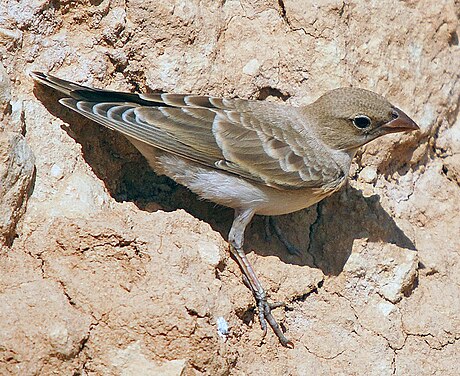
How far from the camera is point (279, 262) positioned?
640cm

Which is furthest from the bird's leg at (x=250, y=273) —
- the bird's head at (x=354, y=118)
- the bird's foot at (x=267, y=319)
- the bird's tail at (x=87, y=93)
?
the bird's tail at (x=87, y=93)

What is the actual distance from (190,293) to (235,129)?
165cm

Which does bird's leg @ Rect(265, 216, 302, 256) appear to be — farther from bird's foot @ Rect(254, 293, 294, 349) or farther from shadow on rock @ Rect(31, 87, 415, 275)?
bird's foot @ Rect(254, 293, 294, 349)

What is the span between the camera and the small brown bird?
6043 millimetres

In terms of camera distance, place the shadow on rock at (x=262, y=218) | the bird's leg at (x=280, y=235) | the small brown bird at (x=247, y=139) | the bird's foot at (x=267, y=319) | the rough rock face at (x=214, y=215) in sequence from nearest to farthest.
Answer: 1. the rough rock face at (x=214, y=215)
2. the bird's foot at (x=267, y=319)
3. the small brown bird at (x=247, y=139)
4. the shadow on rock at (x=262, y=218)
5. the bird's leg at (x=280, y=235)

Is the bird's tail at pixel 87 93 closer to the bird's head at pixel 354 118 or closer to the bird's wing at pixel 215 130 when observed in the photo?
the bird's wing at pixel 215 130

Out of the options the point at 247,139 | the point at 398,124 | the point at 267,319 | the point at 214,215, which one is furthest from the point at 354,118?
the point at 267,319

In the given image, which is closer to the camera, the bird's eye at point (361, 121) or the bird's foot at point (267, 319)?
the bird's foot at point (267, 319)

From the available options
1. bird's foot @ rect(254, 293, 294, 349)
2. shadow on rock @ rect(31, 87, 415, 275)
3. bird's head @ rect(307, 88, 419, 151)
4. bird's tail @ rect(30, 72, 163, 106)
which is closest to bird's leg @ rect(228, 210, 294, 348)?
bird's foot @ rect(254, 293, 294, 349)

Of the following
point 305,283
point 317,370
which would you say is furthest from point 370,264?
point 317,370

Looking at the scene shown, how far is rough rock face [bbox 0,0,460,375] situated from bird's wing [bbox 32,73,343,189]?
1.04 ft

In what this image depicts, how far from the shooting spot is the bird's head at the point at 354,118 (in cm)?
651

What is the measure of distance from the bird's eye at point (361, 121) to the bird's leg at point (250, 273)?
1.17 m

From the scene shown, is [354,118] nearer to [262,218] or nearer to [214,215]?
[262,218]
